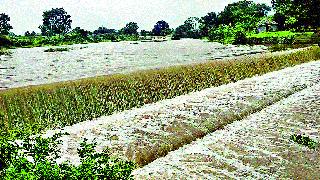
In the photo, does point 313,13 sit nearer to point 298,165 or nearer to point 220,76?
point 220,76

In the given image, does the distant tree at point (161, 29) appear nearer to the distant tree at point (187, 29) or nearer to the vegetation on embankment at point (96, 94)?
the distant tree at point (187, 29)

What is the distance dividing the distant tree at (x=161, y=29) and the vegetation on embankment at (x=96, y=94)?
103m

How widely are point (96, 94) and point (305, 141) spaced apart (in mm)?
7556

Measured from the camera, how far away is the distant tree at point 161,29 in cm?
12150

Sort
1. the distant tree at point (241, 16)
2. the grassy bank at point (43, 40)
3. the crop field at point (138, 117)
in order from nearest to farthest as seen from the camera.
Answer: the crop field at point (138, 117), the distant tree at point (241, 16), the grassy bank at point (43, 40)

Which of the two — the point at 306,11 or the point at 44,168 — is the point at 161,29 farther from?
the point at 44,168

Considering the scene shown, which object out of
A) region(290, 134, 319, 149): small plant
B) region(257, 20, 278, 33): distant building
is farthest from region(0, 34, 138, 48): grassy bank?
region(290, 134, 319, 149): small plant

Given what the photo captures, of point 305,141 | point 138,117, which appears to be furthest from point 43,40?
point 305,141

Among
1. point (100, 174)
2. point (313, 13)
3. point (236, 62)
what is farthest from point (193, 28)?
point (100, 174)

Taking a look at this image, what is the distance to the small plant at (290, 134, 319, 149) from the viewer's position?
9137 mm

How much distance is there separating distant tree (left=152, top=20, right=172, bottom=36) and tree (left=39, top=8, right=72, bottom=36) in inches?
1066

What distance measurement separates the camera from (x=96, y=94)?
1425cm

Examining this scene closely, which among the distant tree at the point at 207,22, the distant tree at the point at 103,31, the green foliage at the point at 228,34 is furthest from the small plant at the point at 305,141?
the distant tree at the point at 103,31

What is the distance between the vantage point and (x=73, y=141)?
972 cm
